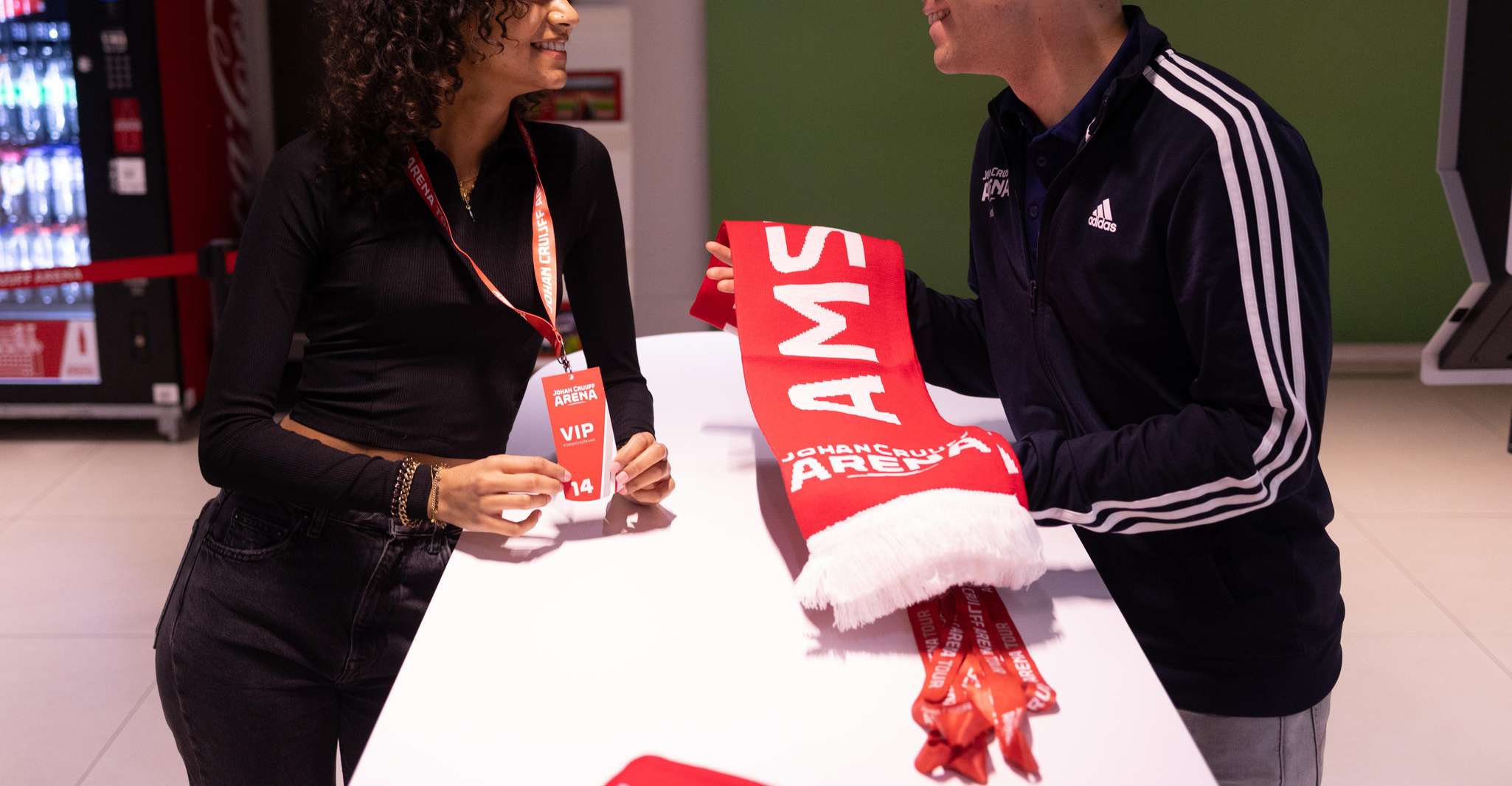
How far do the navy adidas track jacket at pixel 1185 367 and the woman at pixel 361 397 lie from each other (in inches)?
23.0

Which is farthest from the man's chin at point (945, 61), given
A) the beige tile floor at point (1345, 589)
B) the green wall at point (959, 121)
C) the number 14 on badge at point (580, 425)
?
the green wall at point (959, 121)

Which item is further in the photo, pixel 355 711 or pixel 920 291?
pixel 920 291

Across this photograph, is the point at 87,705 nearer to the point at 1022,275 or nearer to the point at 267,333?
the point at 267,333

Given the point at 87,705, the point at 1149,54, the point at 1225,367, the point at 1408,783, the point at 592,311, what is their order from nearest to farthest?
the point at 1225,367, the point at 1149,54, the point at 592,311, the point at 1408,783, the point at 87,705

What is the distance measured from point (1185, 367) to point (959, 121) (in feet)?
14.4

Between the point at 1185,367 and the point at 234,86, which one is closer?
the point at 1185,367

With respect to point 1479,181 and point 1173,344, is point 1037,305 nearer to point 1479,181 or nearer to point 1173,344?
point 1173,344

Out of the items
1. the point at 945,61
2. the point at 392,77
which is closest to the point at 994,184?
the point at 945,61

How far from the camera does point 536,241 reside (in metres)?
1.91

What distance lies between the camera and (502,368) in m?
1.90

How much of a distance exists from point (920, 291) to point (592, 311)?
21.5 inches

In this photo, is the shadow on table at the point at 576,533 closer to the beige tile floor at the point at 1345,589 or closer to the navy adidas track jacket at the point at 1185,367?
the navy adidas track jacket at the point at 1185,367

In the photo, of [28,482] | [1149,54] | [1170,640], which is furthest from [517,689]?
[28,482]

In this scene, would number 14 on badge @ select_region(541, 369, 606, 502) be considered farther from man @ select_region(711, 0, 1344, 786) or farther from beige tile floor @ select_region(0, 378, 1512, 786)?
beige tile floor @ select_region(0, 378, 1512, 786)
